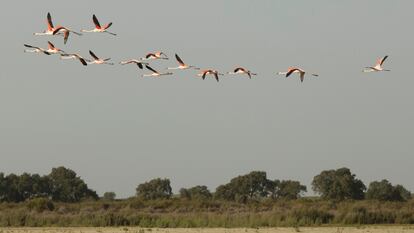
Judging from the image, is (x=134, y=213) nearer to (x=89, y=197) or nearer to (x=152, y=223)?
(x=152, y=223)

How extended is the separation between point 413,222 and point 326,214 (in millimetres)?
4829

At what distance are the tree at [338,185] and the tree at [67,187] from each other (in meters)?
21.3

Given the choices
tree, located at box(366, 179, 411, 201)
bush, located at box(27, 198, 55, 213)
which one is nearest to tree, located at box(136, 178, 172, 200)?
tree, located at box(366, 179, 411, 201)

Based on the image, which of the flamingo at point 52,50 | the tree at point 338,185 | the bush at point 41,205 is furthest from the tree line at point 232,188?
the flamingo at point 52,50

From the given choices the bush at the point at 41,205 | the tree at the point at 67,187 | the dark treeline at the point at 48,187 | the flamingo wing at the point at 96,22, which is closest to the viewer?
the flamingo wing at the point at 96,22

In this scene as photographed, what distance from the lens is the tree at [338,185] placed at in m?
82.8

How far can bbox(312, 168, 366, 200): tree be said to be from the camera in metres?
82.8

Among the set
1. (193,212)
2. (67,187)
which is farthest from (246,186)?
(193,212)

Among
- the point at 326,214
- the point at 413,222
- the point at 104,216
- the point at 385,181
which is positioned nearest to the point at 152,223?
the point at 104,216

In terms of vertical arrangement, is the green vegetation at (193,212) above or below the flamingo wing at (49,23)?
below

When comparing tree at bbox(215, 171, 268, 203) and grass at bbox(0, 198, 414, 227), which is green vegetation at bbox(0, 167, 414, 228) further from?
tree at bbox(215, 171, 268, 203)

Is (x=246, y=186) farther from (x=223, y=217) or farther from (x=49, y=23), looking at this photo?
(x=49, y=23)

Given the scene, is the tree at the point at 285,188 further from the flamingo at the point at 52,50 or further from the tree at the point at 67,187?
the flamingo at the point at 52,50

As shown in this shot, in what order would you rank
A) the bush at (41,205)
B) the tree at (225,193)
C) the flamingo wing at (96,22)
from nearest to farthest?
the flamingo wing at (96,22) → the bush at (41,205) → the tree at (225,193)
